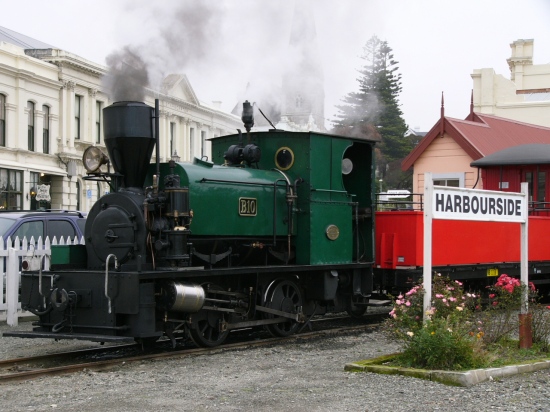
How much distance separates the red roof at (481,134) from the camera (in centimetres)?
2064

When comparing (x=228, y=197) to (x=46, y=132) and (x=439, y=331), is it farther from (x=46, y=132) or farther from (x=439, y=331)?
(x=46, y=132)

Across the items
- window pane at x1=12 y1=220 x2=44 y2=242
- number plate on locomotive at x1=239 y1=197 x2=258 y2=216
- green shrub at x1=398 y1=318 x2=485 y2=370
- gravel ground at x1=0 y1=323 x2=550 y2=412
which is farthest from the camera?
window pane at x1=12 y1=220 x2=44 y2=242

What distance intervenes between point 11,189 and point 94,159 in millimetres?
31232

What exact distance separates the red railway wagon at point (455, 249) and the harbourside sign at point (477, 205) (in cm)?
257

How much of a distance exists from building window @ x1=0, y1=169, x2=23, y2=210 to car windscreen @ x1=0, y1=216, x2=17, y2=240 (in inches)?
960

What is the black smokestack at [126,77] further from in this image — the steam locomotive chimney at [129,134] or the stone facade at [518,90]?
the stone facade at [518,90]

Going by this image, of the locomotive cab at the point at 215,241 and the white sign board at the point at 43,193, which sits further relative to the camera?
the white sign board at the point at 43,193

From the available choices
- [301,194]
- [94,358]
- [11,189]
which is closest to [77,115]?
[11,189]

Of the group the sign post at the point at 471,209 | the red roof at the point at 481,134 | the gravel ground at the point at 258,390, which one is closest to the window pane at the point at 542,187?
the red roof at the point at 481,134

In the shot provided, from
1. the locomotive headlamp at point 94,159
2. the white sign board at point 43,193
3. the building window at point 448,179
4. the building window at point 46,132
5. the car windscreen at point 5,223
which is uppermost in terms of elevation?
the building window at point 46,132

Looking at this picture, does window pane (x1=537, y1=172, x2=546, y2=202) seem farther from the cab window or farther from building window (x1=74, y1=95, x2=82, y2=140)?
building window (x1=74, y1=95, x2=82, y2=140)

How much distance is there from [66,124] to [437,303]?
124 ft

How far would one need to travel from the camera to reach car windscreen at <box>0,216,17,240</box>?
14.2 meters

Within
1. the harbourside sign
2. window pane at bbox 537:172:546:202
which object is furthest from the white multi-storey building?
the harbourside sign
